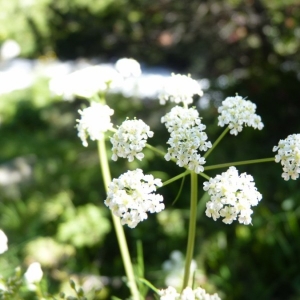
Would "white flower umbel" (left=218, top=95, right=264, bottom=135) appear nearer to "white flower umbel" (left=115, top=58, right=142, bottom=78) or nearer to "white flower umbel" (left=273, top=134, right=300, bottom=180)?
"white flower umbel" (left=273, top=134, right=300, bottom=180)

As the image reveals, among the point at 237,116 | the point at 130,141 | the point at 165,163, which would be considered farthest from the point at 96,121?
the point at 165,163

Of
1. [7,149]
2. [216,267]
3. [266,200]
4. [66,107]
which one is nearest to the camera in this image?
[216,267]

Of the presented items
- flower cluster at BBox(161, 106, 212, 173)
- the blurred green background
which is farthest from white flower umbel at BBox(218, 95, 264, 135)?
the blurred green background

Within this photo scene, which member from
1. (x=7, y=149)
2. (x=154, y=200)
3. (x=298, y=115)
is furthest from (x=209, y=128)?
(x=154, y=200)

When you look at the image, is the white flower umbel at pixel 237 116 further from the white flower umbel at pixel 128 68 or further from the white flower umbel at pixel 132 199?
the white flower umbel at pixel 128 68

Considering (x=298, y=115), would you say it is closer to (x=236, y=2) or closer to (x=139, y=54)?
(x=236, y=2)
